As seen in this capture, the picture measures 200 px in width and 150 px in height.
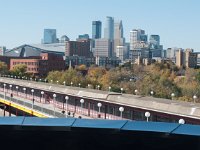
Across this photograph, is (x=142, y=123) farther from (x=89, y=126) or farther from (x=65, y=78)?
(x=65, y=78)

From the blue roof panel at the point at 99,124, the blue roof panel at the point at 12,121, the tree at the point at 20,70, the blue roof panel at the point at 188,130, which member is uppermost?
the blue roof panel at the point at 12,121

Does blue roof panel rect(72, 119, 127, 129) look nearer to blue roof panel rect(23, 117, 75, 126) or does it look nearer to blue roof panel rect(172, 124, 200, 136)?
blue roof panel rect(23, 117, 75, 126)

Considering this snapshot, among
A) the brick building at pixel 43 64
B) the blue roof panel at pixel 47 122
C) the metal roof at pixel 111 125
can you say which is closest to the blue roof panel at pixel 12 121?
the metal roof at pixel 111 125

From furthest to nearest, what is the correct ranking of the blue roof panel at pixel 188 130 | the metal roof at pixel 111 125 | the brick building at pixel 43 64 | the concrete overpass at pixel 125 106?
the brick building at pixel 43 64 < the concrete overpass at pixel 125 106 < the metal roof at pixel 111 125 < the blue roof panel at pixel 188 130

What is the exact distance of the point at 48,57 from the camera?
447 feet

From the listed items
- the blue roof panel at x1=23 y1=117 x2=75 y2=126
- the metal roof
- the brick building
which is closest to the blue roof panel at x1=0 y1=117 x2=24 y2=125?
the metal roof

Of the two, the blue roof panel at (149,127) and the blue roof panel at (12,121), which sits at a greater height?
the blue roof panel at (12,121)

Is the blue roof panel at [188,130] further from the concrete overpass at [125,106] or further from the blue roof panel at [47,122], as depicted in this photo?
the concrete overpass at [125,106]

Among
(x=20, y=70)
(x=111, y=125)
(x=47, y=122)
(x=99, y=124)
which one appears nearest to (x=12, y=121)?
(x=47, y=122)

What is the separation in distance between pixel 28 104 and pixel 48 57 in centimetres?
9000

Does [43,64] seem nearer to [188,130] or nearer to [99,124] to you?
[99,124]

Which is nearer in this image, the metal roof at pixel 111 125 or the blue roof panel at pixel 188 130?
the blue roof panel at pixel 188 130

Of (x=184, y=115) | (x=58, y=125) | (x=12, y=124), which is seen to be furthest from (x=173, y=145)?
(x=184, y=115)

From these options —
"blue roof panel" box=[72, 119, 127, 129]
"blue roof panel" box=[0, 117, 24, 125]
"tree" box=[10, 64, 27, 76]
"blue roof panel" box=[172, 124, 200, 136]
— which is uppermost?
"blue roof panel" box=[0, 117, 24, 125]
